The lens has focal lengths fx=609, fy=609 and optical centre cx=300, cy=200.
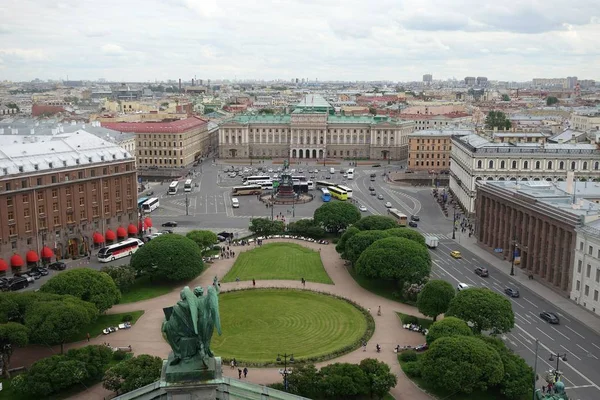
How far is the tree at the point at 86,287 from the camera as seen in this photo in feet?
219

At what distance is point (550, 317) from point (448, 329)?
1968 cm

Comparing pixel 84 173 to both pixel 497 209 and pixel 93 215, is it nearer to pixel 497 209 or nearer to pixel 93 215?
pixel 93 215

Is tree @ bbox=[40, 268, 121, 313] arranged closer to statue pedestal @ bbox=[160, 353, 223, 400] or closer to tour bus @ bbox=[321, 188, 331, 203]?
statue pedestal @ bbox=[160, 353, 223, 400]

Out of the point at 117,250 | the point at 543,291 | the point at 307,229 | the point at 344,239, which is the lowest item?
the point at 543,291

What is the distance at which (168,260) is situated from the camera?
264 feet

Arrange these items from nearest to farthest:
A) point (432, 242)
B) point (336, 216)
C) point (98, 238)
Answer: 1. point (432, 242)
2. point (98, 238)
3. point (336, 216)

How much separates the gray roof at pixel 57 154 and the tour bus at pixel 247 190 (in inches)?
1710

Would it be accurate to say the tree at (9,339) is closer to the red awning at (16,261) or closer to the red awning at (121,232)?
the red awning at (16,261)

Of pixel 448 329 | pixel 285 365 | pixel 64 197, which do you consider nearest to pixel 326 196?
pixel 64 197

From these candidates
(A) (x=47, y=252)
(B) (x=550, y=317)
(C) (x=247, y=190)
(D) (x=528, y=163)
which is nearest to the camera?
(B) (x=550, y=317)

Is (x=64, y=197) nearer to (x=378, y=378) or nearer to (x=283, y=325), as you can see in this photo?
(x=283, y=325)

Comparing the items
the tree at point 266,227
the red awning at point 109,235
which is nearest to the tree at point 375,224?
the tree at point 266,227

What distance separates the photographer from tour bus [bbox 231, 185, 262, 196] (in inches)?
5930

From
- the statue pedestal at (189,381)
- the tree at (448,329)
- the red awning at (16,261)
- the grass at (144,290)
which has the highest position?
the statue pedestal at (189,381)
